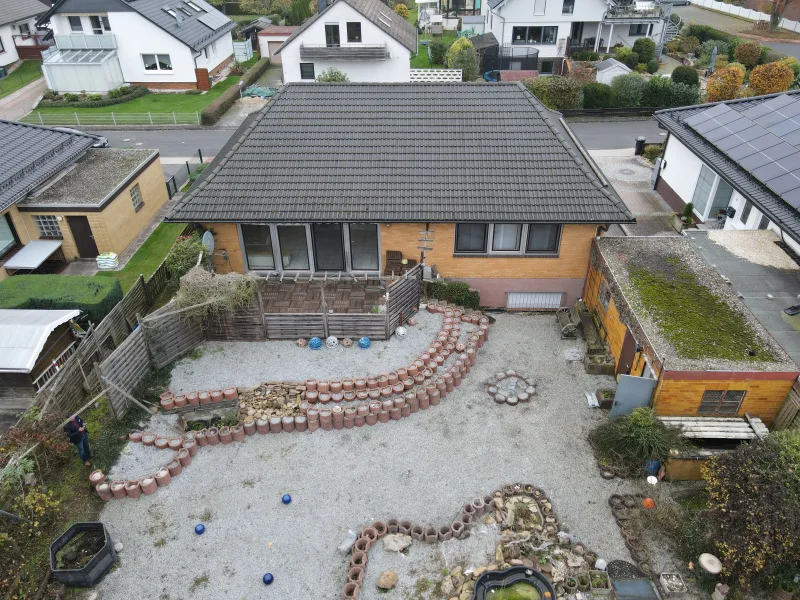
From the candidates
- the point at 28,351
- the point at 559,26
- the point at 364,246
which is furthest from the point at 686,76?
the point at 28,351

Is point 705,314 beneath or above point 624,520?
above

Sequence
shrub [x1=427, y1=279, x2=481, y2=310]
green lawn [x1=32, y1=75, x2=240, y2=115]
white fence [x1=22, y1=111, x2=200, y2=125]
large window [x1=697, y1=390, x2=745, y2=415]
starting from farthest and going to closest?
1. green lawn [x1=32, y1=75, x2=240, y2=115]
2. white fence [x1=22, y1=111, x2=200, y2=125]
3. shrub [x1=427, y1=279, x2=481, y2=310]
4. large window [x1=697, y1=390, x2=745, y2=415]

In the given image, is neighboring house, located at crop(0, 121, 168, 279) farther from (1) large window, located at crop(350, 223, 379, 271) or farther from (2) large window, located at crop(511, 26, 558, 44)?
(2) large window, located at crop(511, 26, 558, 44)

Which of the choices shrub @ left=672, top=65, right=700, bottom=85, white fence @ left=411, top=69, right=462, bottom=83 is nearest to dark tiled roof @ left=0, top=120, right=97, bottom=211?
white fence @ left=411, top=69, right=462, bottom=83

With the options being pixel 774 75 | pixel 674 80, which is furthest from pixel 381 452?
pixel 674 80

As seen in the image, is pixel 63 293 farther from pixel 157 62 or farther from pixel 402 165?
pixel 157 62

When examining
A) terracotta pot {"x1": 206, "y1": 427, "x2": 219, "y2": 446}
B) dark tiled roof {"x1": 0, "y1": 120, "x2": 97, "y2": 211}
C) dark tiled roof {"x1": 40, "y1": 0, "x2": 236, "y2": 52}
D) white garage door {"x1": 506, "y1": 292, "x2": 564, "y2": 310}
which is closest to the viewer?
terracotta pot {"x1": 206, "y1": 427, "x2": 219, "y2": 446}

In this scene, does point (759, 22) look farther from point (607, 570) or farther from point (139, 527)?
point (139, 527)
